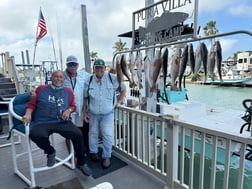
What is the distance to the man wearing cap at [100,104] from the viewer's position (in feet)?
7.13

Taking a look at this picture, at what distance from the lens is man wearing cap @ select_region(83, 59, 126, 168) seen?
7.13 feet

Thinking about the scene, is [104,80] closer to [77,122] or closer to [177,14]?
[77,122]

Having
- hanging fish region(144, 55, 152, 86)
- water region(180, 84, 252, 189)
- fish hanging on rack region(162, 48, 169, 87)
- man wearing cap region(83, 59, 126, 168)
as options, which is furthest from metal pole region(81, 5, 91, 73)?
water region(180, 84, 252, 189)

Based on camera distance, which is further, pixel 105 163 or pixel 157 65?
pixel 105 163

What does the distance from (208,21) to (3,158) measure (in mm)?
2901

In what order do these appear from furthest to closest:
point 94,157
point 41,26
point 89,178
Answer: point 41,26, point 94,157, point 89,178

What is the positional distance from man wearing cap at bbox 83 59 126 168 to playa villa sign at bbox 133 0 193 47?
1.79ft

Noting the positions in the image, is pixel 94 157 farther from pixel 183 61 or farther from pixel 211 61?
pixel 211 61

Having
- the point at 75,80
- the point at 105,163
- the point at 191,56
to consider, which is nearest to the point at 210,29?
the point at 191,56

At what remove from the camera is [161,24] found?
1.95m

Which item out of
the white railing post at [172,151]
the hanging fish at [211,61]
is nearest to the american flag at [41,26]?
the white railing post at [172,151]

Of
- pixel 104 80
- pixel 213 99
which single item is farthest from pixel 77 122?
pixel 213 99

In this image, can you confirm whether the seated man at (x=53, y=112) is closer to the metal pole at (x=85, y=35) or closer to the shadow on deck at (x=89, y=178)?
the shadow on deck at (x=89, y=178)

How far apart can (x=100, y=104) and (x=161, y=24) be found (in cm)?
105
